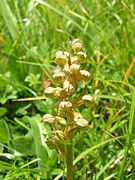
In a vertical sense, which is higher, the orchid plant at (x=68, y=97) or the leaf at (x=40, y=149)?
the orchid plant at (x=68, y=97)

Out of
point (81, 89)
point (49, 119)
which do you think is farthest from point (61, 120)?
point (81, 89)

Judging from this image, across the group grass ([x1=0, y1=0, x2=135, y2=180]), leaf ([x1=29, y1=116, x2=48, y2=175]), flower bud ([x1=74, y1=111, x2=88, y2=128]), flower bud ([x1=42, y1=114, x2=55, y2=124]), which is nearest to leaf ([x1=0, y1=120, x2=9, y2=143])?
grass ([x1=0, y1=0, x2=135, y2=180])

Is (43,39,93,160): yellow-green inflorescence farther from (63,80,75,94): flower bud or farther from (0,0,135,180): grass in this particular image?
(0,0,135,180): grass

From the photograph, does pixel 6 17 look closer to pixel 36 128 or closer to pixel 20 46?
pixel 20 46

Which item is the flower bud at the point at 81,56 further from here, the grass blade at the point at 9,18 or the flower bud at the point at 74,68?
the grass blade at the point at 9,18

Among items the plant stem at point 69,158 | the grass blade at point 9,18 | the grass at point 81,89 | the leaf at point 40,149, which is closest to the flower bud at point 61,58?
the grass at point 81,89

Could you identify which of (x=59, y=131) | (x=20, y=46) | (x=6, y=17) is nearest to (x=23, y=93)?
(x=20, y=46)
